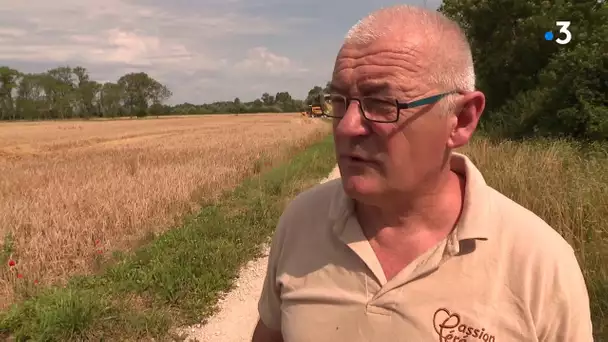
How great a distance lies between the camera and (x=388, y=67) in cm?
154

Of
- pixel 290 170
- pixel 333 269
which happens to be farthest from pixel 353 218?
pixel 290 170

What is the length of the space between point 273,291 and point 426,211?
649 mm

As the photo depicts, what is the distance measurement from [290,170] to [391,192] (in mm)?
12950

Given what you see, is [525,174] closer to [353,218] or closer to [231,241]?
[231,241]

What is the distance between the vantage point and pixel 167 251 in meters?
6.57

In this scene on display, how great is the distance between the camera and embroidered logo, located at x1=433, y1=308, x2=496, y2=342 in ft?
4.80

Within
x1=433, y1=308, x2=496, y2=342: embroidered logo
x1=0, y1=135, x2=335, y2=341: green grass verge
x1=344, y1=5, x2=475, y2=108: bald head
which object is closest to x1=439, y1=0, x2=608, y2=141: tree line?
x1=0, y1=135, x2=335, y2=341: green grass verge

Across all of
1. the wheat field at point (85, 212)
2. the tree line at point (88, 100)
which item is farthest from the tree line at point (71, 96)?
the wheat field at point (85, 212)

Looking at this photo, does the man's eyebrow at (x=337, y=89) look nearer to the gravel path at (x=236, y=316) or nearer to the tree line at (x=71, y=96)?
the gravel path at (x=236, y=316)

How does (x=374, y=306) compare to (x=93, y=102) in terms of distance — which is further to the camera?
(x=93, y=102)

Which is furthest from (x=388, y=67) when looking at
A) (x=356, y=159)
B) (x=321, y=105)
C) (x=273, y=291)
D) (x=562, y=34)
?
(x=562, y=34)

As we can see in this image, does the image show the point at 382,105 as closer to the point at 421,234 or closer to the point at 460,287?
the point at 421,234

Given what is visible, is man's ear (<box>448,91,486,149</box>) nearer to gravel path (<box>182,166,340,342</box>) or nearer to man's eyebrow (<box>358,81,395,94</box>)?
man's eyebrow (<box>358,81,395,94</box>)

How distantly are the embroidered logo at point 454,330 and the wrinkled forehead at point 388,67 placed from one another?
67cm
